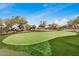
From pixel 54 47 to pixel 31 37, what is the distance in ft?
0.68

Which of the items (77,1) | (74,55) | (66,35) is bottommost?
(74,55)

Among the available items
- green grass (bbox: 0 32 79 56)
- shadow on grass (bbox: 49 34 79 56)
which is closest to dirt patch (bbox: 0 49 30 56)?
green grass (bbox: 0 32 79 56)

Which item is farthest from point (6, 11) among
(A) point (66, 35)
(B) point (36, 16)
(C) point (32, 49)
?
(A) point (66, 35)

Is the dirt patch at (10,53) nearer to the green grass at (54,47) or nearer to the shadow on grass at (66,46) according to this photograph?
the green grass at (54,47)

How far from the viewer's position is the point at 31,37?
5.19ft

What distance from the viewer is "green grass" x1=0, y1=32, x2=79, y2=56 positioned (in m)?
1.54

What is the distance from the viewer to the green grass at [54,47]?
1.54 meters

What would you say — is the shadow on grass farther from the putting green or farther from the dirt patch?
the dirt patch

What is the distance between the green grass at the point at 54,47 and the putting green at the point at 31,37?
2 centimetres

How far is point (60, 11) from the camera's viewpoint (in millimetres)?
1583

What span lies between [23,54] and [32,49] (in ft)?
0.28

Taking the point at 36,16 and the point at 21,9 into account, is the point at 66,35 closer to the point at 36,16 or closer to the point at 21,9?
the point at 36,16

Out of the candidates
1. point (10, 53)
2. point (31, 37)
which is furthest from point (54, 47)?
point (10, 53)

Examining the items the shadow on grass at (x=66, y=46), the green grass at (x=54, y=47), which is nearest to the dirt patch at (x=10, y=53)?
the green grass at (x=54, y=47)
